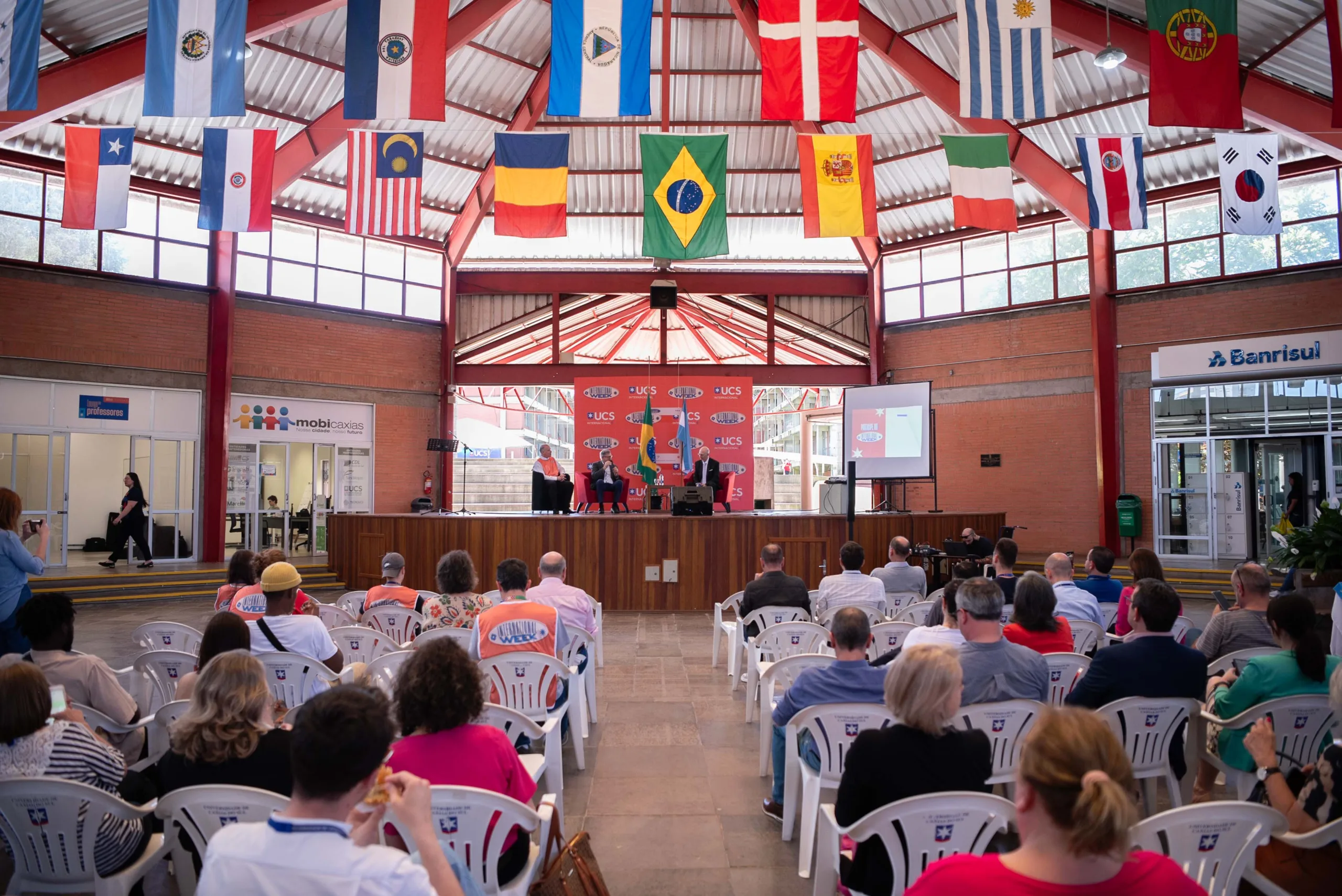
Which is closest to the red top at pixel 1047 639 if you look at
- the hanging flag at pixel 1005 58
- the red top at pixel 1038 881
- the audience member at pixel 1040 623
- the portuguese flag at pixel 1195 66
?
the audience member at pixel 1040 623

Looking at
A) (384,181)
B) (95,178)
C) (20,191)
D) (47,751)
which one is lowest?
(47,751)

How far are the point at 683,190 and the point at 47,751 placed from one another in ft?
27.7

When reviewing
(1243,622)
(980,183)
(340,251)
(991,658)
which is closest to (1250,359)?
(980,183)

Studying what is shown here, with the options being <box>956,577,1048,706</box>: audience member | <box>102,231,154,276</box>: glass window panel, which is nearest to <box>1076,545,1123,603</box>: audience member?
<box>956,577,1048,706</box>: audience member

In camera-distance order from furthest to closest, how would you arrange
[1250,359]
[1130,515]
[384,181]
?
[1130,515] < [1250,359] < [384,181]

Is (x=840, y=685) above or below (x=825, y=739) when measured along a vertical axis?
above

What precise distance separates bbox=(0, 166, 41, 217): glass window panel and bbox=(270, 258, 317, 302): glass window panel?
11.8 ft

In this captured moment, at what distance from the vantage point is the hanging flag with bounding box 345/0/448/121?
819 cm

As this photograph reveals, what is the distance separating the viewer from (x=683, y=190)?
→ 9672 millimetres

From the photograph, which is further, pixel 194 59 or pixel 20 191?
pixel 20 191

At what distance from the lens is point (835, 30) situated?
8266 mm

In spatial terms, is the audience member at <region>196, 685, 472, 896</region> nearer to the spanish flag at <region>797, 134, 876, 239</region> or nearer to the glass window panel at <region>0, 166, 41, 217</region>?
the spanish flag at <region>797, 134, 876, 239</region>

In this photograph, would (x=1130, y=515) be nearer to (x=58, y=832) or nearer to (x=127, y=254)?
(x=58, y=832)

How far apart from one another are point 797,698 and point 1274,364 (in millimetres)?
13866
